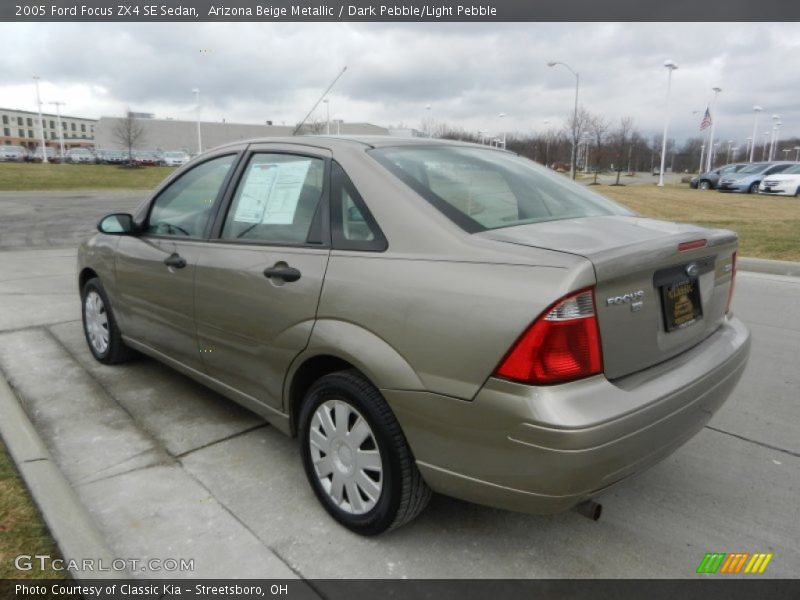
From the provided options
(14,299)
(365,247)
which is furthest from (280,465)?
(14,299)

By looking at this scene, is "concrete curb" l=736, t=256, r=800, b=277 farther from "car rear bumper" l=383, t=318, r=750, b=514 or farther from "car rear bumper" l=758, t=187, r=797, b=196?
"car rear bumper" l=758, t=187, r=797, b=196

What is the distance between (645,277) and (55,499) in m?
2.60

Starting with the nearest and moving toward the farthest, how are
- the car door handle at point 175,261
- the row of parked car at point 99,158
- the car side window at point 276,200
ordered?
the car side window at point 276,200 → the car door handle at point 175,261 → the row of parked car at point 99,158

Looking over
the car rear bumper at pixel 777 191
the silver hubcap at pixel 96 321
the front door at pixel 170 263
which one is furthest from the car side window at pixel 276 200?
the car rear bumper at pixel 777 191

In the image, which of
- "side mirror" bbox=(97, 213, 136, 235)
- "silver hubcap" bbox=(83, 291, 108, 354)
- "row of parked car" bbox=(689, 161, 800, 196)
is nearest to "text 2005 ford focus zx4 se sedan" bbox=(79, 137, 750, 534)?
"side mirror" bbox=(97, 213, 136, 235)

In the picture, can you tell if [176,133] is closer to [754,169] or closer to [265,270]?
[754,169]

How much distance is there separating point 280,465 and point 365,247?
1395 mm

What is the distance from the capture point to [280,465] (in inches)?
126

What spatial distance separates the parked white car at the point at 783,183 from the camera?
25688 millimetres

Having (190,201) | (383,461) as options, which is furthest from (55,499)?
(190,201)

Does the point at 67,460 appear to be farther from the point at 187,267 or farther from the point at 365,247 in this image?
the point at 365,247

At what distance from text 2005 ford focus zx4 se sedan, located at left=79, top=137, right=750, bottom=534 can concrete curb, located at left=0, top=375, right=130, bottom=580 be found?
0.87 meters

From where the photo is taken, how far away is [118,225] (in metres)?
3.94

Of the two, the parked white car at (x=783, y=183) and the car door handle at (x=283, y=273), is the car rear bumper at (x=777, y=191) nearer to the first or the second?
the parked white car at (x=783, y=183)
